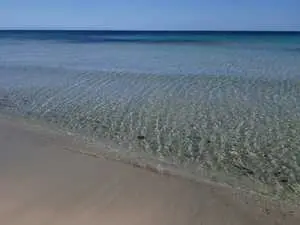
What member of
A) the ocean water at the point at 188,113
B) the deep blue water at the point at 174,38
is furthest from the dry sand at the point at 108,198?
the deep blue water at the point at 174,38

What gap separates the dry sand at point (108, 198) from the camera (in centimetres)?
339

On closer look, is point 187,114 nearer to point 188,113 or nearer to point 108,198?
point 188,113

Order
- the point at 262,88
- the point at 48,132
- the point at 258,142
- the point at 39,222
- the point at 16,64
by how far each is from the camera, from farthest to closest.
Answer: the point at 16,64, the point at 262,88, the point at 48,132, the point at 258,142, the point at 39,222

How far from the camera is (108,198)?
3740 mm

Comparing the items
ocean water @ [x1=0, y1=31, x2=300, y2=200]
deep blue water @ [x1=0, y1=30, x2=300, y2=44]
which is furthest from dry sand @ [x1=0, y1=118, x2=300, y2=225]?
deep blue water @ [x1=0, y1=30, x2=300, y2=44]

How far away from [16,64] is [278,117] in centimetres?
1217

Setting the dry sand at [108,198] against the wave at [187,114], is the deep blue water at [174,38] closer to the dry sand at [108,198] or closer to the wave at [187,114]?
the wave at [187,114]

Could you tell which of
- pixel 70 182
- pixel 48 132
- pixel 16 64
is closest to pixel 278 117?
pixel 48 132

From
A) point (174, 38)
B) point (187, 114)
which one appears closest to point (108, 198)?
point (187, 114)

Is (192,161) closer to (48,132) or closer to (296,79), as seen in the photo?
(48,132)

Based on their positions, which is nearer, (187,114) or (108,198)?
(108,198)

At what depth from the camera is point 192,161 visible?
16.3ft

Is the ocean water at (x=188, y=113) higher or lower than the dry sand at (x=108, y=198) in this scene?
lower

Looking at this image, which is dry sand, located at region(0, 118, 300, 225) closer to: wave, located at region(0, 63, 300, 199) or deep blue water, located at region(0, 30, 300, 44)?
wave, located at region(0, 63, 300, 199)
